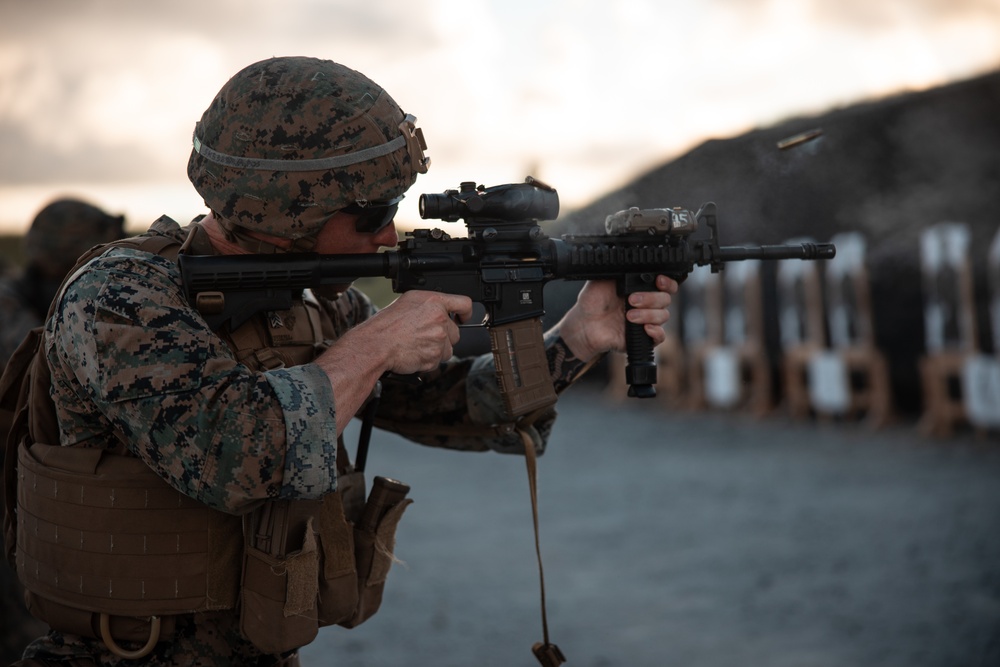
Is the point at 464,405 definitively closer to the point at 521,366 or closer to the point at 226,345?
the point at 521,366

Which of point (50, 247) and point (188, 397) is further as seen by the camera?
point (50, 247)

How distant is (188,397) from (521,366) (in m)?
1.04

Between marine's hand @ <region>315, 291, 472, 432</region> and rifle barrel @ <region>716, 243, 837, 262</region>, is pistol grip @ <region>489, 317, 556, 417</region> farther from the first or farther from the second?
rifle barrel @ <region>716, 243, 837, 262</region>

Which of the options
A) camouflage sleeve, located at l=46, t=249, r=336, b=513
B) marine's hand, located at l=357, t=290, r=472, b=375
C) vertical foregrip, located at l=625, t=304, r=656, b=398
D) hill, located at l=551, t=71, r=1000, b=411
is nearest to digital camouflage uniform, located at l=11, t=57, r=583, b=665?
camouflage sleeve, located at l=46, t=249, r=336, b=513

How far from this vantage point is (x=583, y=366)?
2932mm

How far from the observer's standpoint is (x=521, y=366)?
108 inches

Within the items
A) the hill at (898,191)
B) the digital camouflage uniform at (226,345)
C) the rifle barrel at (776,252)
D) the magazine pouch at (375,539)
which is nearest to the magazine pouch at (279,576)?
the digital camouflage uniform at (226,345)

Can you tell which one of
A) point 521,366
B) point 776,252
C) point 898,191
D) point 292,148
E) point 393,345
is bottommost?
point 521,366

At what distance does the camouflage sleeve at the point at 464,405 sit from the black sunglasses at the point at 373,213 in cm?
53

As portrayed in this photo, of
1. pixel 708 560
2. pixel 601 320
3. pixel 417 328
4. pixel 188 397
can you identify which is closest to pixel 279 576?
pixel 188 397

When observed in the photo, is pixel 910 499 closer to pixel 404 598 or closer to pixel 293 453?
pixel 404 598

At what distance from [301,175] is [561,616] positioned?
427cm

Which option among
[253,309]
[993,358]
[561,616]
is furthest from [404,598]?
[993,358]

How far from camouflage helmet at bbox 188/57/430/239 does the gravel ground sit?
11.9ft
